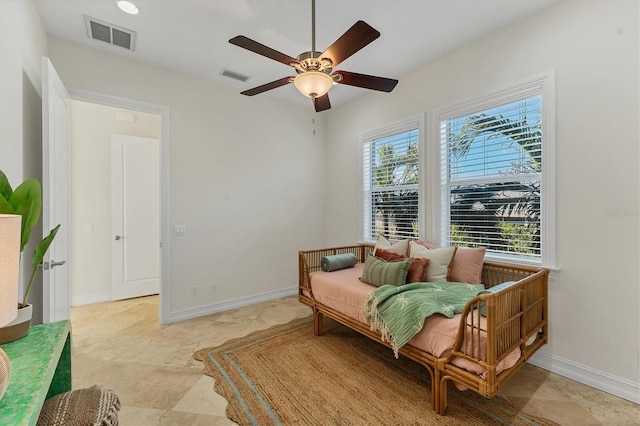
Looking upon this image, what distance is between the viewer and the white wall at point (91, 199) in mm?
3783

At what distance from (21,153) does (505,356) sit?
10.7ft

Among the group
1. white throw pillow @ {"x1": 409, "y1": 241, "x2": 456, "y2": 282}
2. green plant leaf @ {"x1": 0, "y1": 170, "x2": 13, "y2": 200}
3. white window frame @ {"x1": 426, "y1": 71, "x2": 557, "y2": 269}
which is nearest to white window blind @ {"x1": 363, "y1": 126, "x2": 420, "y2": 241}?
white throw pillow @ {"x1": 409, "y1": 241, "x2": 456, "y2": 282}

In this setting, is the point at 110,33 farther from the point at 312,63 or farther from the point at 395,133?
the point at 395,133

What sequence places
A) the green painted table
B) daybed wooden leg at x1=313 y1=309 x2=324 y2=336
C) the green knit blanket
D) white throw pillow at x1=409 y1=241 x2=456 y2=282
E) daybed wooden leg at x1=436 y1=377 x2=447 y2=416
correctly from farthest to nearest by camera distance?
daybed wooden leg at x1=313 y1=309 x2=324 y2=336, white throw pillow at x1=409 y1=241 x2=456 y2=282, the green knit blanket, daybed wooden leg at x1=436 y1=377 x2=447 y2=416, the green painted table

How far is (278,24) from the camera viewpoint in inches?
95.7

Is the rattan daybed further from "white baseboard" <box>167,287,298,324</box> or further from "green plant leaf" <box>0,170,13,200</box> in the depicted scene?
"green plant leaf" <box>0,170,13,200</box>

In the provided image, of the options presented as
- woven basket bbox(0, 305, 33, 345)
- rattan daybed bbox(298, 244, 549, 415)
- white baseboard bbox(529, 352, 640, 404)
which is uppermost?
woven basket bbox(0, 305, 33, 345)

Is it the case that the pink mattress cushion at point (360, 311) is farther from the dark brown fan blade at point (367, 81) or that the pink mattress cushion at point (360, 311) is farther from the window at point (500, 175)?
the dark brown fan blade at point (367, 81)

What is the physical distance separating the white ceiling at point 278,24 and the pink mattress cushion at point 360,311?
2.27m

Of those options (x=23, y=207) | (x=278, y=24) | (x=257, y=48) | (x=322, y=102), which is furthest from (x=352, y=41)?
(x=23, y=207)

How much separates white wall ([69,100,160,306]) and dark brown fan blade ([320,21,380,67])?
2947 millimetres

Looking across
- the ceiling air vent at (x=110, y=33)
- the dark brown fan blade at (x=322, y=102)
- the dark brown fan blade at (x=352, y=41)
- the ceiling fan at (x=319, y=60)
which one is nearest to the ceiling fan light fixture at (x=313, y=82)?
the ceiling fan at (x=319, y=60)

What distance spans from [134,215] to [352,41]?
12.8 ft

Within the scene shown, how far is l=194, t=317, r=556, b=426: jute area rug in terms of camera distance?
5.66 feet
